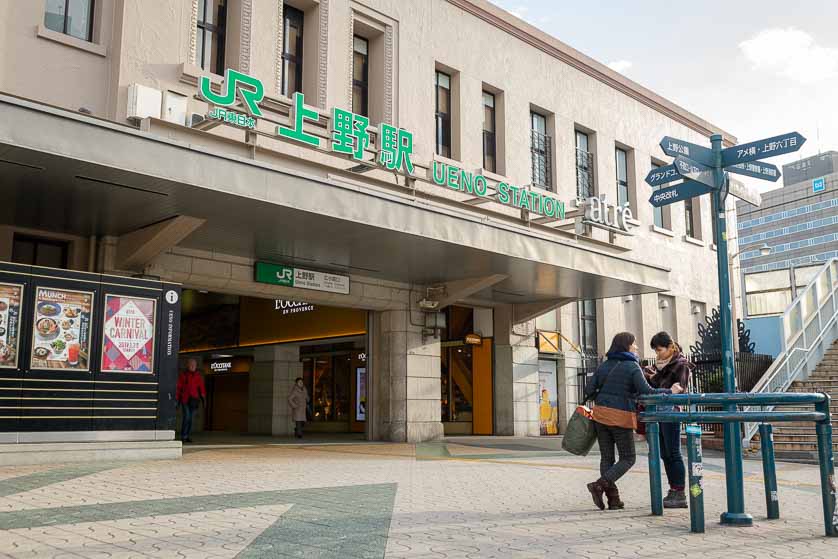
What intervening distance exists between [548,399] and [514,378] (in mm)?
1875

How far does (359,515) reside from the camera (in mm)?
6359

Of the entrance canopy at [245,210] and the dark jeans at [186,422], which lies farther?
the dark jeans at [186,422]

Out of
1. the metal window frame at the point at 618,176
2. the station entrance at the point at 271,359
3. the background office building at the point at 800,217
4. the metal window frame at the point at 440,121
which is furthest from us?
the background office building at the point at 800,217

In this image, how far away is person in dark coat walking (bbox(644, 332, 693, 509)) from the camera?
7418 millimetres

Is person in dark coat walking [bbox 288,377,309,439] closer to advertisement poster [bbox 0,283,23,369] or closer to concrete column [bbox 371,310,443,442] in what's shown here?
concrete column [bbox 371,310,443,442]

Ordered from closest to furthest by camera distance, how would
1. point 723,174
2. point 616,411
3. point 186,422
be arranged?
point 616,411 → point 723,174 → point 186,422

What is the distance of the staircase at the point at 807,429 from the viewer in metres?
14.6

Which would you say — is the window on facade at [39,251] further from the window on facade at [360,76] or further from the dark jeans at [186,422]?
the window on facade at [360,76]

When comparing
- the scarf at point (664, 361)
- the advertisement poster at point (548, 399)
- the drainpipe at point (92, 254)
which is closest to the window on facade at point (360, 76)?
the drainpipe at point (92, 254)

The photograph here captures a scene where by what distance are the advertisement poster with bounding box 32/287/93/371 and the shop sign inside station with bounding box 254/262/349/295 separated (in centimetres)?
467

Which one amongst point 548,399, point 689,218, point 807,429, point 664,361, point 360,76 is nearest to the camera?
point 664,361

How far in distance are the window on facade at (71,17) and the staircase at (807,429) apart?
539 inches

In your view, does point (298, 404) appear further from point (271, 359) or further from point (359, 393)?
point (359, 393)

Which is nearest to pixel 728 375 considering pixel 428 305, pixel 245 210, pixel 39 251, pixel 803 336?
pixel 245 210
